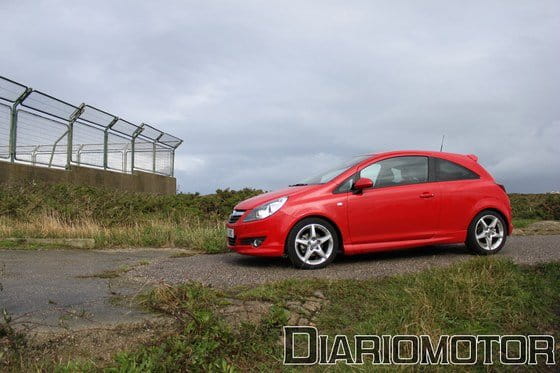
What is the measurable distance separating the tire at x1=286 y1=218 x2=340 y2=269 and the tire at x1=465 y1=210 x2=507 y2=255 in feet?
6.46

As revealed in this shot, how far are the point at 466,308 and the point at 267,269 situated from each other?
2.67m

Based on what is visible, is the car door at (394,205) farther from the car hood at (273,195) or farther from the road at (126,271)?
the car hood at (273,195)

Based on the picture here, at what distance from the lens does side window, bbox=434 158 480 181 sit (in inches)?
279

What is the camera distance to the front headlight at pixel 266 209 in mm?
6299

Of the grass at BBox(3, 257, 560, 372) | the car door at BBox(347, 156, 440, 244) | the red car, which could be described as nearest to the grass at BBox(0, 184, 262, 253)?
the red car

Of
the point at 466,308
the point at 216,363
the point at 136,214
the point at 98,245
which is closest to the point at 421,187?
the point at 466,308

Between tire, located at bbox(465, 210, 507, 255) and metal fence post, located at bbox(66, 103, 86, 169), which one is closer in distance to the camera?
tire, located at bbox(465, 210, 507, 255)

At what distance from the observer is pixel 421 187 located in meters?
6.84

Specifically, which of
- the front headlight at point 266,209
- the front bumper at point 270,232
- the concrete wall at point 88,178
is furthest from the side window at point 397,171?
the concrete wall at point 88,178

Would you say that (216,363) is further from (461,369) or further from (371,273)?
(371,273)

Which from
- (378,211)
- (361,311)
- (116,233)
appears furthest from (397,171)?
(116,233)

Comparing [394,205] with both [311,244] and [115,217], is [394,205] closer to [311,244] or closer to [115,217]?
[311,244]

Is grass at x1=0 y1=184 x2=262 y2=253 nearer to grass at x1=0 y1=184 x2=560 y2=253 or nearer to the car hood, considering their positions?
grass at x1=0 y1=184 x2=560 y2=253

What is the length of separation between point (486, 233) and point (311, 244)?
2506 mm
